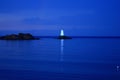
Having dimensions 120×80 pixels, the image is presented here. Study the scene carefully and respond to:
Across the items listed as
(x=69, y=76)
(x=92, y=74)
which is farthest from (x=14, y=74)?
(x=92, y=74)

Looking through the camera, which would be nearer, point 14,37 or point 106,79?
point 106,79

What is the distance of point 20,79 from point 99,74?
14.6ft

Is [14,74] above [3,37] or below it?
below

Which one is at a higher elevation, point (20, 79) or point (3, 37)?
point (3, 37)

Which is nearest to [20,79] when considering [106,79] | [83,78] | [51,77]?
[51,77]

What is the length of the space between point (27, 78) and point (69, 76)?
2226 millimetres

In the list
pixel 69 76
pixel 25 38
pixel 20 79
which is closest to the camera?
pixel 20 79

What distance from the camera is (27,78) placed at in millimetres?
15969

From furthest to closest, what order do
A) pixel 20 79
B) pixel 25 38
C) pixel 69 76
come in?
pixel 25 38
pixel 69 76
pixel 20 79

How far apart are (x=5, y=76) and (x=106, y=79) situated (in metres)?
5.18

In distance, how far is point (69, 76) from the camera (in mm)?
16672

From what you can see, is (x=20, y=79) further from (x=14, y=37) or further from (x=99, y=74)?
(x=14, y=37)

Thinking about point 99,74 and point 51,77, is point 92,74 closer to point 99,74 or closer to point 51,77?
point 99,74

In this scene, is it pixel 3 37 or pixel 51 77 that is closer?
pixel 51 77
